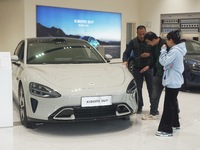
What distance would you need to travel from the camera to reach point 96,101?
3.42 metres

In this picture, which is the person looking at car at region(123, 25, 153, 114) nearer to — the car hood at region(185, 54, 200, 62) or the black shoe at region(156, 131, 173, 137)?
the black shoe at region(156, 131, 173, 137)

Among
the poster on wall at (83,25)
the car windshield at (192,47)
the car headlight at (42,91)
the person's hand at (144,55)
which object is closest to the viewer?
the car headlight at (42,91)

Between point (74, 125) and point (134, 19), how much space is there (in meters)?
9.08

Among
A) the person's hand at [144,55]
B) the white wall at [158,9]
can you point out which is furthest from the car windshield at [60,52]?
the white wall at [158,9]

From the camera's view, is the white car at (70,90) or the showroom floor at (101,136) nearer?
the showroom floor at (101,136)

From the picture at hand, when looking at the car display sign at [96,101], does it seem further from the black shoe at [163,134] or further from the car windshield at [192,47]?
the car windshield at [192,47]

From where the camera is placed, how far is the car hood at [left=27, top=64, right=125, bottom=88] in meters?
3.50

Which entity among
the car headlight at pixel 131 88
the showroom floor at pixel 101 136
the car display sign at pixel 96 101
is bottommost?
the showroom floor at pixel 101 136

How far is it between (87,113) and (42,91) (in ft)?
1.87

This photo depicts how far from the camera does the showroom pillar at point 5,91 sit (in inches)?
147

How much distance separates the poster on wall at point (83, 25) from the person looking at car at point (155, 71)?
5.89 metres

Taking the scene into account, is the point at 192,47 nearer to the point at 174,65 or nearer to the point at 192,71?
the point at 192,71

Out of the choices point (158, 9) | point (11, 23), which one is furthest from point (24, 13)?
point (158, 9)

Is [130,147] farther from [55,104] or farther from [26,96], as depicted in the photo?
[26,96]
